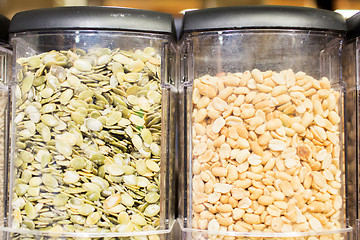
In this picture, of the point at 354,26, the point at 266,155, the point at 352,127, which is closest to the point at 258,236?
the point at 266,155

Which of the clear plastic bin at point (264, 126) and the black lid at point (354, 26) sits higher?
the black lid at point (354, 26)

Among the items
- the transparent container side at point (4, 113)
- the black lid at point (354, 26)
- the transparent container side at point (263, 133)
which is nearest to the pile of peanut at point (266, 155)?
the transparent container side at point (263, 133)

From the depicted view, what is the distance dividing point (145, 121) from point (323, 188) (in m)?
0.33

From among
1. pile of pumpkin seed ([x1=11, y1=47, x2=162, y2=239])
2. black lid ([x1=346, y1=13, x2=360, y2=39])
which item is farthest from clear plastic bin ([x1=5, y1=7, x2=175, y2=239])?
black lid ([x1=346, y1=13, x2=360, y2=39])

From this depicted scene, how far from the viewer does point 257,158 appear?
61cm

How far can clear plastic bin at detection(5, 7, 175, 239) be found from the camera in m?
0.62

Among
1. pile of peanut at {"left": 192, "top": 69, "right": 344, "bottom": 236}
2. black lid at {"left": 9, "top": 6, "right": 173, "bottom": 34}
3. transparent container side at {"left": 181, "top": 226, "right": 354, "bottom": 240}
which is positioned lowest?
transparent container side at {"left": 181, "top": 226, "right": 354, "bottom": 240}

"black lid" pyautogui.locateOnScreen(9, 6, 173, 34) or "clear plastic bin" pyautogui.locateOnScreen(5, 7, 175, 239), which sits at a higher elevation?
"black lid" pyautogui.locateOnScreen(9, 6, 173, 34)

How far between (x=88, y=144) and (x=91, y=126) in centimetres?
3

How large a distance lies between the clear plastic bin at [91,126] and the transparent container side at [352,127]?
0.35 m

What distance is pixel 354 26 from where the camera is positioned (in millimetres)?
692

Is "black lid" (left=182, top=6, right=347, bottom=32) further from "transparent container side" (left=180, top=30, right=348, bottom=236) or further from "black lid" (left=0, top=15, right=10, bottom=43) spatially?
"black lid" (left=0, top=15, right=10, bottom=43)

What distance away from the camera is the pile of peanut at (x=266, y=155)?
2.00ft

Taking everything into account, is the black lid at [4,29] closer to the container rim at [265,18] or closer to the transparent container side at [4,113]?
the transparent container side at [4,113]
